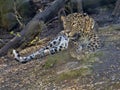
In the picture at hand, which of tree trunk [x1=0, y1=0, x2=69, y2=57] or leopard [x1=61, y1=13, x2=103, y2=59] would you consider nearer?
leopard [x1=61, y1=13, x2=103, y2=59]

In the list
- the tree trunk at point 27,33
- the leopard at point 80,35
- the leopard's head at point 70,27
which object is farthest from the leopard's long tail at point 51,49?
the tree trunk at point 27,33

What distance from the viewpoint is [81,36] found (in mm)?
5711

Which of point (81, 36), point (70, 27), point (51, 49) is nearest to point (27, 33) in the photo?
point (51, 49)

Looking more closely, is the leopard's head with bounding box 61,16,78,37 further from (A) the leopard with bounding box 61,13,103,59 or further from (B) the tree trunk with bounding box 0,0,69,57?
(B) the tree trunk with bounding box 0,0,69,57

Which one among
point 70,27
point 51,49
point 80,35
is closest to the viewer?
point 80,35

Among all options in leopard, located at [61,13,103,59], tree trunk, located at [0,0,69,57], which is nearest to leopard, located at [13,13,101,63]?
leopard, located at [61,13,103,59]

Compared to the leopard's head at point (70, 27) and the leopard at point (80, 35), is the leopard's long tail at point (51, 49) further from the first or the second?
the leopard's head at point (70, 27)

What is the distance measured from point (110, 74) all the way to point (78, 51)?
845mm

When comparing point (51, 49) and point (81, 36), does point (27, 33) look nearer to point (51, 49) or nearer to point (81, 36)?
point (51, 49)

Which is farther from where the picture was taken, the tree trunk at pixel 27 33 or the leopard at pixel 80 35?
the tree trunk at pixel 27 33

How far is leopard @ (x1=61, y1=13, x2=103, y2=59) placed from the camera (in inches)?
224

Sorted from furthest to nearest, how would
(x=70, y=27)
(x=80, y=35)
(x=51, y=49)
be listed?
1. (x=51, y=49)
2. (x=70, y=27)
3. (x=80, y=35)

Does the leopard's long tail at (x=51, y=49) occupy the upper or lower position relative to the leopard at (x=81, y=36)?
lower

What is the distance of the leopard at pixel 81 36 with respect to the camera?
18.6 ft
